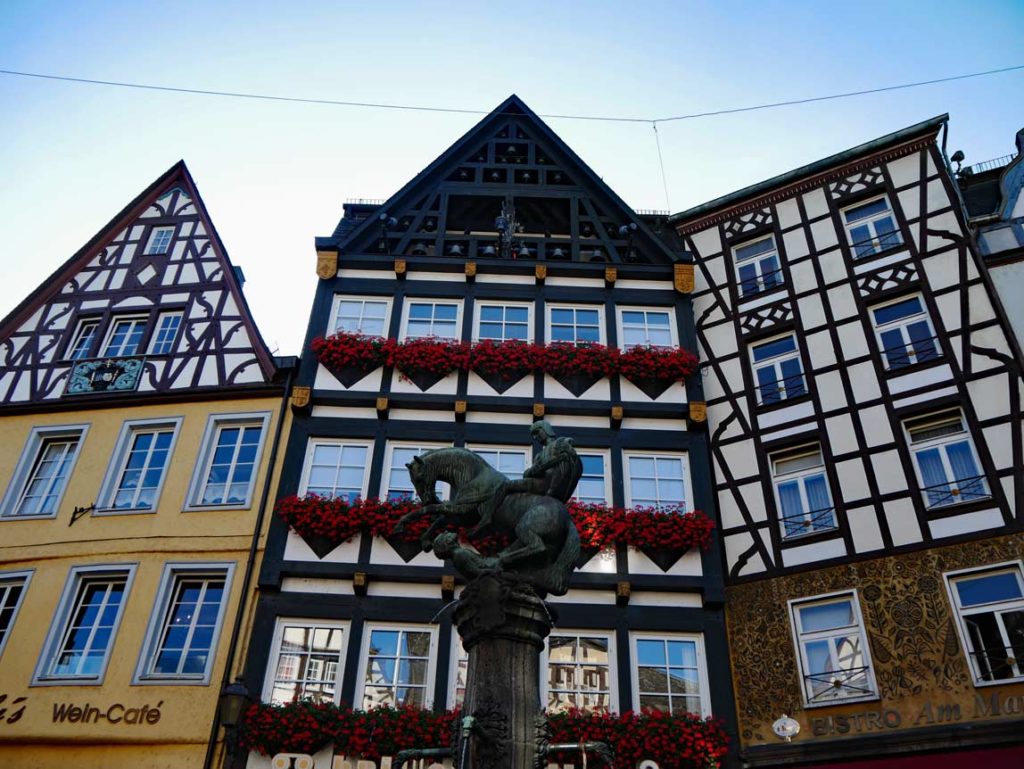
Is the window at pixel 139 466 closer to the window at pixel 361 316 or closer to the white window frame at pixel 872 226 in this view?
the window at pixel 361 316

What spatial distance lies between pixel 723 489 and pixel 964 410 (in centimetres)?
417

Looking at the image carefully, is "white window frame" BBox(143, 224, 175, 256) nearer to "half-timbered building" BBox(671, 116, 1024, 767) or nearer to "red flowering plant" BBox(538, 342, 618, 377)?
"red flowering plant" BBox(538, 342, 618, 377)

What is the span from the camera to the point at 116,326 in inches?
758

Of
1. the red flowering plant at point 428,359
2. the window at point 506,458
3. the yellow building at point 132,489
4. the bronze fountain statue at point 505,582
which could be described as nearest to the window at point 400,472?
the window at point 506,458

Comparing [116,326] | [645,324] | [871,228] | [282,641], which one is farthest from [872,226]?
[116,326]

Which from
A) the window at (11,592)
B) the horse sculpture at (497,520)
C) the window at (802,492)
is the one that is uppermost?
the window at (802,492)

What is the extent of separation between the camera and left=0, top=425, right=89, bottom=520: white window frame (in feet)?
54.4

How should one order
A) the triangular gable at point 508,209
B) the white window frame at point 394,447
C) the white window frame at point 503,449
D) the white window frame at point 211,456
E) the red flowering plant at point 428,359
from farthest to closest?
the triangular gable at point 508,209
the red flowering plant at point 428,359
the white window frame at point 503,449
the white window frame at point 394,447
the white window frame at point 211,456

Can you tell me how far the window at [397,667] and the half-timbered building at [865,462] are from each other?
4.88m

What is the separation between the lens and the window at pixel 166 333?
18469mm

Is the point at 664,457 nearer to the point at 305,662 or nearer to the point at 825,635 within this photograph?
the point at 825,635

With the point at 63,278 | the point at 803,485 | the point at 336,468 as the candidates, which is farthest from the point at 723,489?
the point at 63,278

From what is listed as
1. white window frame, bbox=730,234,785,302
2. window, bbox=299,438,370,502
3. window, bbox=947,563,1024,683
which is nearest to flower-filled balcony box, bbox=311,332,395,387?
window, bbox=299,438,370,502

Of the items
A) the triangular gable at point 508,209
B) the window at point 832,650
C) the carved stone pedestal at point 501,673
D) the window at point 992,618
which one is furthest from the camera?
the triangular gable at point 508,209
